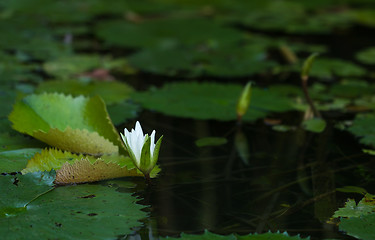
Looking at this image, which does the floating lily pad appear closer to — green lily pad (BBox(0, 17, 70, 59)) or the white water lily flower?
green lily pad (BBox(0, 17, 70, 59))

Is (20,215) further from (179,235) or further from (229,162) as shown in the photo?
(229,162)

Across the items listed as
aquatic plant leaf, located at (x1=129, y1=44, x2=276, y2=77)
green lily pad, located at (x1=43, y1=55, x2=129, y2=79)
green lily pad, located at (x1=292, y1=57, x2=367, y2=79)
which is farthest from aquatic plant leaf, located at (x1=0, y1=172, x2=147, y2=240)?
green lily pad, located at (x1=292, y1=57, x2=367, y2=79)

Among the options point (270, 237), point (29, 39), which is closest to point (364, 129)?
point (270, 237)

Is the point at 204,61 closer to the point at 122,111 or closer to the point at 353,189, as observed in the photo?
the point at 122,111

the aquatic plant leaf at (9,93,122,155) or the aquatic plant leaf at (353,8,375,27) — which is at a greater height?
the aquatic plant leaf at (9,93,122,155)

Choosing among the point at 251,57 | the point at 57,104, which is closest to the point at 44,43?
the point at 251,57

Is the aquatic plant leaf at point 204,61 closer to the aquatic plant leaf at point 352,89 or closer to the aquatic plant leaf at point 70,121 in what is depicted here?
the aquatic plant leaf at point 352,89
